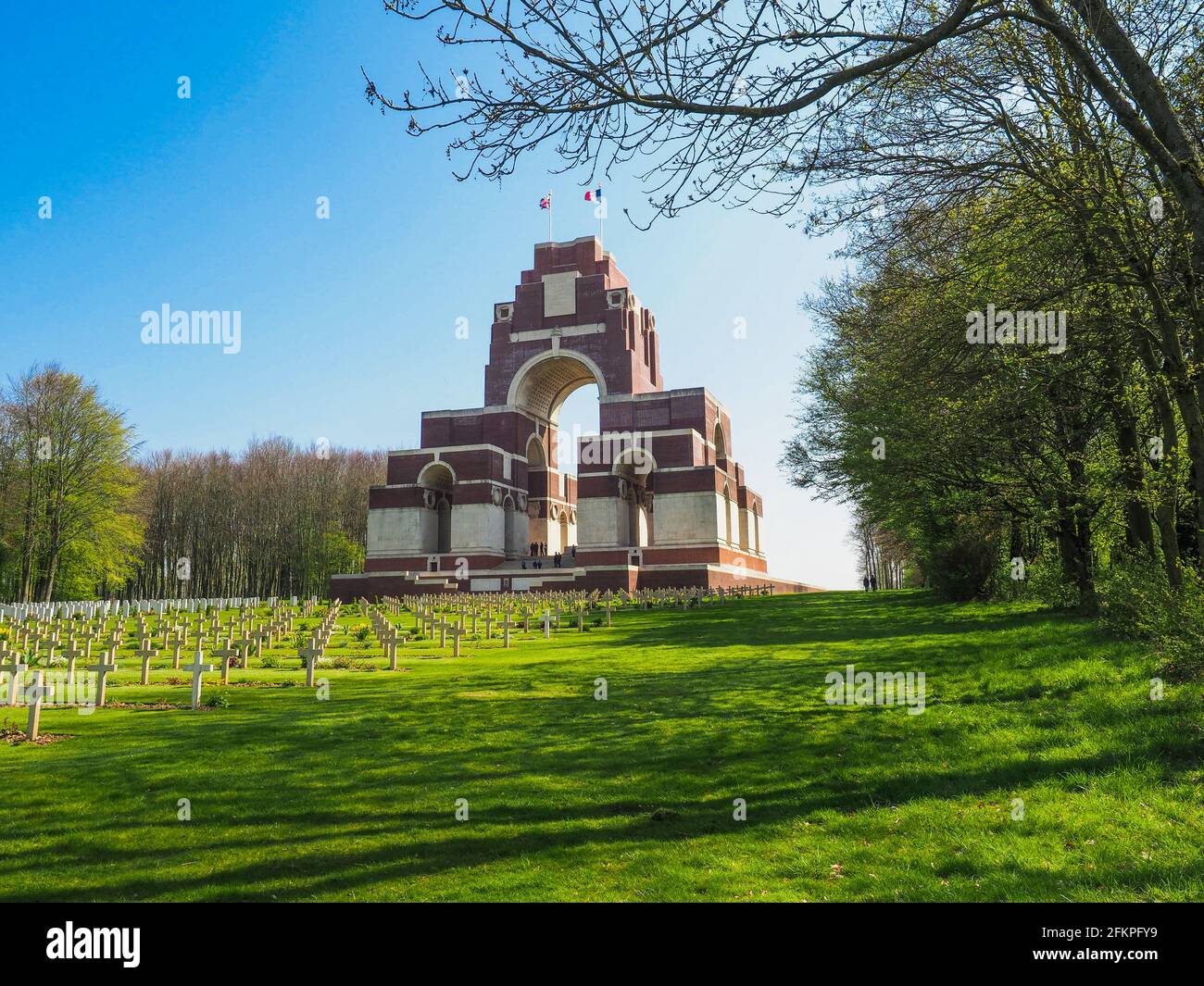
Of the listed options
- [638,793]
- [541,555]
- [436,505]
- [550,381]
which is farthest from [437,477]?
[638,793]

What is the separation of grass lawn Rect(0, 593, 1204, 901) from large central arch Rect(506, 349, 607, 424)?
39.5m

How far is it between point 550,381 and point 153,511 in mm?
29346

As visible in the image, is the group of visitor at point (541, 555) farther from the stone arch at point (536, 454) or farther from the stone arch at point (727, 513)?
the stone arch at point (727, 513)

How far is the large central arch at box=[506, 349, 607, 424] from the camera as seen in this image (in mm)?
48312

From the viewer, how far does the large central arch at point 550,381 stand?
48.3 metres

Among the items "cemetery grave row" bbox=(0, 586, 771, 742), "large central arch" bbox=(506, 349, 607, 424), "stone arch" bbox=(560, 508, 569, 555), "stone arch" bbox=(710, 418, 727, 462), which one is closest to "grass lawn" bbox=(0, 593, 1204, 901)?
"cemetery grave row" bbox=(0, 586, 771, 742)

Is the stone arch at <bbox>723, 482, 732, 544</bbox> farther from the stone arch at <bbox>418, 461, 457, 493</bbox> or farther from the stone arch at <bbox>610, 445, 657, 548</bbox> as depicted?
the stone arch at <bbox>418, 461, 457, 493</bbox>

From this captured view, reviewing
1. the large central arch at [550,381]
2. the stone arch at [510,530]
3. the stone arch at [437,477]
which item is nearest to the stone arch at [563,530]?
the stone arch at [510,530]

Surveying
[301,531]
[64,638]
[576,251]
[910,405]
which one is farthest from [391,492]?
[910,405]

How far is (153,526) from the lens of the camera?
5588 centimetres

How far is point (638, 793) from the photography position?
5.41m

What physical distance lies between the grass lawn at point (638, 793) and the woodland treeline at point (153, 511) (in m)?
34.2
